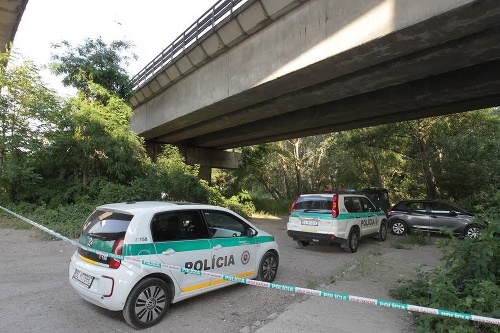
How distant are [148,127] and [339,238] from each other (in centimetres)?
1205

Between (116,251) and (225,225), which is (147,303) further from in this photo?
(225,225)

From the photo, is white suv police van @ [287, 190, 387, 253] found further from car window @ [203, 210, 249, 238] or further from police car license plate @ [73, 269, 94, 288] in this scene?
police car license plate @ [73, 269, 94, 288]

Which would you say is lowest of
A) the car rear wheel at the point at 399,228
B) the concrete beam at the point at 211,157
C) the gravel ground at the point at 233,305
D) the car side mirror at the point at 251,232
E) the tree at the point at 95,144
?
the gravel ground at the point at 233,305

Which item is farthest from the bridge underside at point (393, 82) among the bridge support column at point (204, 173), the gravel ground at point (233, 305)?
the bridge support column at point (204, 173)

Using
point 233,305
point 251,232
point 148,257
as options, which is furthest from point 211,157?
point 148,257

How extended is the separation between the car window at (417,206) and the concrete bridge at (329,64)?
3493 millimetres

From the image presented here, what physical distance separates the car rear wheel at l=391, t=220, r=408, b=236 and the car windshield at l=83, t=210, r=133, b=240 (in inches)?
479

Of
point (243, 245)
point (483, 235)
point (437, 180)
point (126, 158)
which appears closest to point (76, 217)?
point (126, 158)

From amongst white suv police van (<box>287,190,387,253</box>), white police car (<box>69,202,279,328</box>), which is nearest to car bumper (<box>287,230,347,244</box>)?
white suv police van (<box>287,190,387,253</box>)

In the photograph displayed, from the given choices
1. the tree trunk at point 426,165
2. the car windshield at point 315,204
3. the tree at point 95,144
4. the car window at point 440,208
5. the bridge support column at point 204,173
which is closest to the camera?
the car windshield at point 315,204

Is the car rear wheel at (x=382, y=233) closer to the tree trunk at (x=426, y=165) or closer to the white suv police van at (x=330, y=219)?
the white suv police van at (x=330, y=219)

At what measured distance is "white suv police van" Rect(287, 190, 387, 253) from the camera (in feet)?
30.3

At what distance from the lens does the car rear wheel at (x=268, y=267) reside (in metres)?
6.21

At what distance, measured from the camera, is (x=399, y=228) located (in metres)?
14.0
